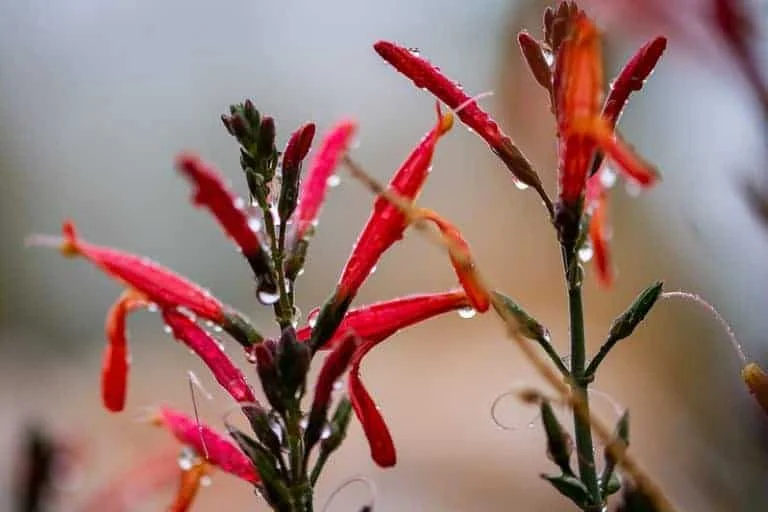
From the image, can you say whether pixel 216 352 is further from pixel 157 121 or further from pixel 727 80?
pixel 157 121

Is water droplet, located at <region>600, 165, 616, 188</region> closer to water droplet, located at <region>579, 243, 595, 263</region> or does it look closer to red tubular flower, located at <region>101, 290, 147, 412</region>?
water droplet, located at <region>579, 243, 595, 263</region>

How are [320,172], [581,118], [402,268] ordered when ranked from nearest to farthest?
[581,118], [320,172], [402,268]

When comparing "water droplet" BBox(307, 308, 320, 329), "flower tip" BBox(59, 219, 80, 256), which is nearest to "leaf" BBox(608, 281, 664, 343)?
"water droplet" BBox(307, 308, 320, 329)

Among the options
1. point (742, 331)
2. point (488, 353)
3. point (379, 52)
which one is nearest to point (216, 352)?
point (379, 52)

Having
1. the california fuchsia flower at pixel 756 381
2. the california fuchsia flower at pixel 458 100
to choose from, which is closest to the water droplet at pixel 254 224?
the california fuchsia flower at pixel 458 100

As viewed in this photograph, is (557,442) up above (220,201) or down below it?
below

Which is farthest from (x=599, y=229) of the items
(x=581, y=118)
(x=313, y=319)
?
(x=313, y=319)

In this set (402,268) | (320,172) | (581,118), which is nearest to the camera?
(581,118)

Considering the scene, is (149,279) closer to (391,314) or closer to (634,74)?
(391,314)

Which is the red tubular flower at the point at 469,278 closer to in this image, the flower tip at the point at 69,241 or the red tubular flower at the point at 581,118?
the red tubular flower at the point at 581,118
